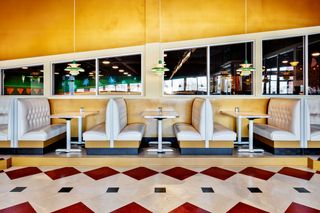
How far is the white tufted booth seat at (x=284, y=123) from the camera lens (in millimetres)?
4082

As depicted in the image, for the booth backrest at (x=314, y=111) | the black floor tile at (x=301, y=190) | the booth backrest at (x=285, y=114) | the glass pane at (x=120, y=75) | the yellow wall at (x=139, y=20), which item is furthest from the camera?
the glass pane at (x=120, y=75)

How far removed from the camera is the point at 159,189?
3002 mm

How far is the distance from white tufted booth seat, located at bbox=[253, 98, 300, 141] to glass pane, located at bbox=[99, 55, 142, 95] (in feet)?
9.82

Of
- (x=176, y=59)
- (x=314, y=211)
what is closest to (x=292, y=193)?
(x=314, y=211)

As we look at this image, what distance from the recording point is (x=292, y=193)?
2857 millimetres

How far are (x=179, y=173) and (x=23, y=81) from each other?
15.9 feet

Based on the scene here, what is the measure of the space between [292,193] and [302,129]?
1657mm

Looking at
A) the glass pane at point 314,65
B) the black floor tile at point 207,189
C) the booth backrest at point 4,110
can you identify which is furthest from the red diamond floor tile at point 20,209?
the glass pane at point 314,65

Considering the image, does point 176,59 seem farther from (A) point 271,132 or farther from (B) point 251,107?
(A) point 271,132

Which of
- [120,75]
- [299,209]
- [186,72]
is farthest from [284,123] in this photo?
[120,75]

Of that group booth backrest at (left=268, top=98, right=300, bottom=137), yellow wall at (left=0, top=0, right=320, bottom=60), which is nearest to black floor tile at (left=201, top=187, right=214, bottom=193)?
booth backrest at (left=268, top=98, right=300, bottom=137)

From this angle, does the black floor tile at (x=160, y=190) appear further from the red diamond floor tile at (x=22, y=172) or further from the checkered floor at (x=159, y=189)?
the red diamond floor tile at (x=22, y=172)

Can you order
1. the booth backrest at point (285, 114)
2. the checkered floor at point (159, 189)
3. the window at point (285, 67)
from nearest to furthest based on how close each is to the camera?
1. the checkered floor at point (159, 189)
2. the booth backrest at point (285, 114)
3. the window at point (285, 67)

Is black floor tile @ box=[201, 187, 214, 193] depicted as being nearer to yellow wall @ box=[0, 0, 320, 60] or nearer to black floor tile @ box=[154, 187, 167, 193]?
black floor tile @ box=[154, 187, 167, 193]
